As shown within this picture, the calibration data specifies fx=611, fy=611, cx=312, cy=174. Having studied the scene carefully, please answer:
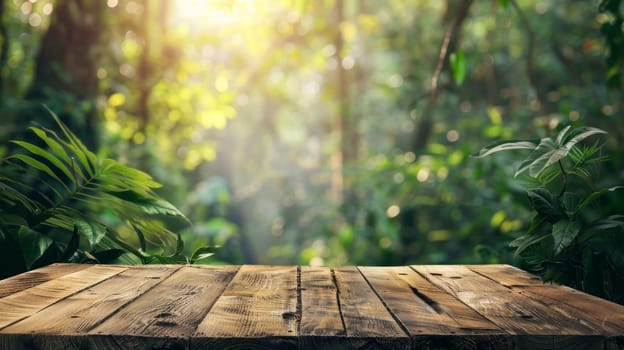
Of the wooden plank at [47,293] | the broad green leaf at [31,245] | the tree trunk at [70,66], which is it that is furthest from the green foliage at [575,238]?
Result: the tree trunk at [70,66]

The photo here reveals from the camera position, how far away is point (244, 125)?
18.2 m

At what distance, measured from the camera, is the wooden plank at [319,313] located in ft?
3.67

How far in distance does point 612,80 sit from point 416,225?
16.4 ft

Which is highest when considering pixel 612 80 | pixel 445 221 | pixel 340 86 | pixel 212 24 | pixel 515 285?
pixel 212 24

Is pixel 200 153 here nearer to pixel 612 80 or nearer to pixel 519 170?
pixel 612 80

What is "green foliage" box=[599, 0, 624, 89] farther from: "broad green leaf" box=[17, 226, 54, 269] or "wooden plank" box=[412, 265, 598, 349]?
"broad green leaf" box=[17, 226, 54, 269]

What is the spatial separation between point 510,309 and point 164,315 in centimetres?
77

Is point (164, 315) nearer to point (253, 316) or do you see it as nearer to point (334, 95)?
point (253, 316)

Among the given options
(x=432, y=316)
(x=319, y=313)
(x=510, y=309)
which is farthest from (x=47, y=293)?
(x=510, y=309)

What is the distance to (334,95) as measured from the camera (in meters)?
9.34

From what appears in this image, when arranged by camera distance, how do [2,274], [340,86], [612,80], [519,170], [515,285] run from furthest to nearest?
[340,86], [612,80], [2,274], [519,170], [515,285]

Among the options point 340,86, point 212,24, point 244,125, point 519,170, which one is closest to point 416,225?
point 340,86

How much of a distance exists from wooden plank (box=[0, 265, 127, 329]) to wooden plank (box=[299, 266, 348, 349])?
57 centimetres

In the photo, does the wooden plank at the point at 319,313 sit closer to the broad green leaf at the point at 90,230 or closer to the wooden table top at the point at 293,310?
the wooden table top at the point at 293,310
